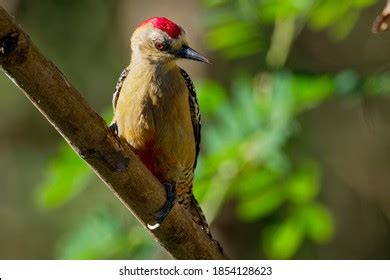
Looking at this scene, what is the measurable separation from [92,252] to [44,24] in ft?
14.6

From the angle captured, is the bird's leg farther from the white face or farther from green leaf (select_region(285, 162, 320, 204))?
green leaf (select_region(285, 162, 320, 204))

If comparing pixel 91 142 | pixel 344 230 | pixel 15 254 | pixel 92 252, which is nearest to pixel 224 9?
pixel 92 252

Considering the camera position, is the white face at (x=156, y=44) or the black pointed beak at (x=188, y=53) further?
the white face at (x=156, y=44)

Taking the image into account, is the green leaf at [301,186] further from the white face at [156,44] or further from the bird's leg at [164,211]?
the bird's leg at [164,211]

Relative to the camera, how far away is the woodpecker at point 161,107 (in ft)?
13.1

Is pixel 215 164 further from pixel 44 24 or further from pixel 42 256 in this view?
pixel 44 24

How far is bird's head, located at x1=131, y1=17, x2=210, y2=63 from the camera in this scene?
160 inches

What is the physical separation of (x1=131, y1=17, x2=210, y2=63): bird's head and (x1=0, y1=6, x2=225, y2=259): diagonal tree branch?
0.89 meters

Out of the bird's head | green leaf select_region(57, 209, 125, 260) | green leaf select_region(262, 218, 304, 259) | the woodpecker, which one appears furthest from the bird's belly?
green leaf select_region(262, 218, 304, 259)

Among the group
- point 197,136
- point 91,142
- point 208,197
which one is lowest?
point 208,197

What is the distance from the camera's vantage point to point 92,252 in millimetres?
4215

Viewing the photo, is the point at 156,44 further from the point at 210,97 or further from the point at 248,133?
the point at 248,133

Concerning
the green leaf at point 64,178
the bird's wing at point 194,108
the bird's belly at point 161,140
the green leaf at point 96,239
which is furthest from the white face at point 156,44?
the green leaf at point 96,239

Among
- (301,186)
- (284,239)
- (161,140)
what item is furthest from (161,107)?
A: (284,239)
